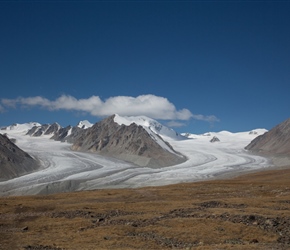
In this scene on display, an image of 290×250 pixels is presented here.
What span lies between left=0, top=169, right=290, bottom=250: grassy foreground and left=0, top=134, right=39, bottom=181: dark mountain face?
10410 cm

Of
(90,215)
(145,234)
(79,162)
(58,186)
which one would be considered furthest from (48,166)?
(145,234)

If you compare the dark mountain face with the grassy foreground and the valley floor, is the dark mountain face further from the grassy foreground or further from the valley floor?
the grassy foreground

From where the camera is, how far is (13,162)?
160375mm

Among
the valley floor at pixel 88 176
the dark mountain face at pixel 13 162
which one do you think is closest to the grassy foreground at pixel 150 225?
the valley floor at pixel 88 176

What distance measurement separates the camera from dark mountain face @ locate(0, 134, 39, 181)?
149 meters

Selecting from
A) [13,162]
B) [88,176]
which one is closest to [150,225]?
[88,176]

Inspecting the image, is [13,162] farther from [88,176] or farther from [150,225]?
[150,225]

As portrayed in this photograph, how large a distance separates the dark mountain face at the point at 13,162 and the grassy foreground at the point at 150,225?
104 meters

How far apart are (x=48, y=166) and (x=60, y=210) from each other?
405 feet

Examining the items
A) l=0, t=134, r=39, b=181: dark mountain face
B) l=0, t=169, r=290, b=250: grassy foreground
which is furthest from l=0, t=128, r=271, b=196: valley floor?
l=0, t=169, r=290, b=250: grassy foreground

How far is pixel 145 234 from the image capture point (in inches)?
1314

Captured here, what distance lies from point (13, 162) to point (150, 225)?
136899 millimetres

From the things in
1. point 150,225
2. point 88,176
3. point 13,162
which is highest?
point 13,162

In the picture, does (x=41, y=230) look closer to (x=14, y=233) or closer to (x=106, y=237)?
(x=14, y=233)
